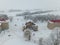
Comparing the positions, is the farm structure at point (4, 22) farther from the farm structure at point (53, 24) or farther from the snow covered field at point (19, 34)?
the farm structure at point (53, 24)

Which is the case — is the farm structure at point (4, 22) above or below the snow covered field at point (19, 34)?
above

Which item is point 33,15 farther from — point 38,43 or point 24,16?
point 38,43

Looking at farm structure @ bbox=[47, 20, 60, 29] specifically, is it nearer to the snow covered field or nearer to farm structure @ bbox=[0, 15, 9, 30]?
the snow covered field

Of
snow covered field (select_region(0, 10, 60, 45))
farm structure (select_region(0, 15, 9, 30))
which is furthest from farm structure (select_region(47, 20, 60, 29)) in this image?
farm structure (select_region(0, 15, 9, 30))

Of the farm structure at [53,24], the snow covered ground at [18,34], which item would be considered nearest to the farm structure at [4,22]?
the snow covered ground at [18,34]

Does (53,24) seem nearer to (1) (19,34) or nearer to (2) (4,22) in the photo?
(1) (19,34)

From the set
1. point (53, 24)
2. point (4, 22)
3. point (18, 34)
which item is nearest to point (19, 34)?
point (18, 34)

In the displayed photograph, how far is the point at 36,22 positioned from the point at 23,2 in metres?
0.22

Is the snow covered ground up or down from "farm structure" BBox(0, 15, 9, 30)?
down

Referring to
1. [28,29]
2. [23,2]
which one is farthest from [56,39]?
[23,2]

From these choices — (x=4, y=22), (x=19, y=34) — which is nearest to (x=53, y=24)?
(x=19, y=34)

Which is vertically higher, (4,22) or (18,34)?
(4,22)

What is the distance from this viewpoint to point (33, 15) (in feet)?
3.49

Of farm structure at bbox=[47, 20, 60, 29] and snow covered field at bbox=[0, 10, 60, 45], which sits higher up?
farm structure at bbox=[47, 20, 60, 29]
